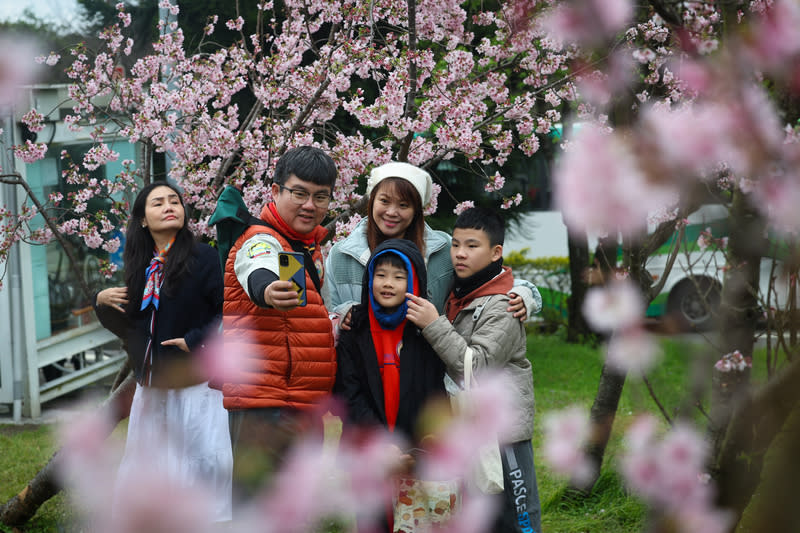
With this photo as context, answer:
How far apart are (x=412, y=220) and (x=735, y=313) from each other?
4.47 ft

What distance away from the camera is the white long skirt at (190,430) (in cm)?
288

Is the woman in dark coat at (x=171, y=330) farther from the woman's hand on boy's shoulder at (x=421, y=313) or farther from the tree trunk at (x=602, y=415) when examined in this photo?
the tree trunk at (x=602, y=415)

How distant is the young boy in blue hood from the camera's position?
7.34ft

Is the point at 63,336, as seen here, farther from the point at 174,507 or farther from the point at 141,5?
the point at 174,507

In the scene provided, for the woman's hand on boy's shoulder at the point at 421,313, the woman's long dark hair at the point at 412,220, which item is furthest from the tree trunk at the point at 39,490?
the woman's hand on boy's shoulder at the point at 421,313

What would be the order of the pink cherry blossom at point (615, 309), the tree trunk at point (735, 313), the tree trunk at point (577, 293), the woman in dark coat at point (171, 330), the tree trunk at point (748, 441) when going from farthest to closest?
the tree trunk at point (577, 293)
the woman in dark coat at point (171, 330)
the tree trunk at point (735, 313)
the tree trunk at point (748, 441)
the pink cherry blossom at point (615, 309)

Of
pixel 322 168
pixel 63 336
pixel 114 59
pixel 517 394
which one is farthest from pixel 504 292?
pixel 63 336

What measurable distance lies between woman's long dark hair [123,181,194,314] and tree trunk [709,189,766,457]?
75.1 inches

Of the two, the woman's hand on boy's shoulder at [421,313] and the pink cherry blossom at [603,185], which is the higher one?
the pink cherry blossom at [603,185]

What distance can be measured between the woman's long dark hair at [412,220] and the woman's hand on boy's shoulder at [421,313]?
1.20 feet

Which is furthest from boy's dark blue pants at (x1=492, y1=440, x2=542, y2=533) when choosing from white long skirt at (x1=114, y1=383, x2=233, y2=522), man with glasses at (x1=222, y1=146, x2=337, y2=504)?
white long skirt at (x1=114, y1=383, x2=233, y2=522)

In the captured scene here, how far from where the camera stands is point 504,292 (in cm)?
248

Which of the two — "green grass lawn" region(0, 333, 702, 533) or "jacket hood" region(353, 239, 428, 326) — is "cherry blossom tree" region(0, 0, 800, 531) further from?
"jacket hood" region(353, 239, 428, 326)

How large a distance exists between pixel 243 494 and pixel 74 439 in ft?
3.84
